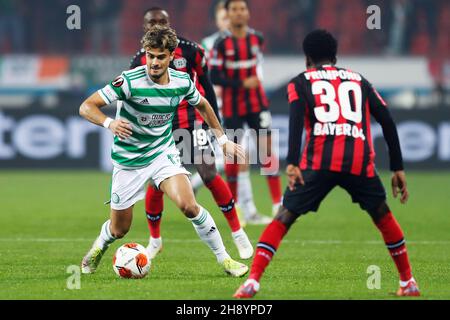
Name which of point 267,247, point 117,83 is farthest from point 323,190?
point 117,83

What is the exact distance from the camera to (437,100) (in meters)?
20.7

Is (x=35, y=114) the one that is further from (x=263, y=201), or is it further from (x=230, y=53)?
(x=230, y=53)

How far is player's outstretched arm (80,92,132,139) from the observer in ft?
22.7

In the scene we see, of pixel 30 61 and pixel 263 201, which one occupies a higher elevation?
pixel 30 61

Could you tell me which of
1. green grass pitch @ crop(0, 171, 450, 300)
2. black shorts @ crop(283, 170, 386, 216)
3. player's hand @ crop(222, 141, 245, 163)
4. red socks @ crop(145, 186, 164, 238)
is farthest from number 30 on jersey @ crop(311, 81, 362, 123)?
red socks @ crop(145, 186, 164, 238)

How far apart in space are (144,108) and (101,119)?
1.43 ft

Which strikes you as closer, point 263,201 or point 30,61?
point 263,201

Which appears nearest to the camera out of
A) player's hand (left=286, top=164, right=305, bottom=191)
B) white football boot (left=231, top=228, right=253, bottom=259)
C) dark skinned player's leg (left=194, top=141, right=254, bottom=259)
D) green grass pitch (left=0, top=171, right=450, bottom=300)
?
player's hand (left=286, top=164, right=305, bottom=191)

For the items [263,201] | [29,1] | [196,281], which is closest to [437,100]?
[263,201]

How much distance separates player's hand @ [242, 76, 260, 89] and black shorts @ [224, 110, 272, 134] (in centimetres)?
34

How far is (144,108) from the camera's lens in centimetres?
741

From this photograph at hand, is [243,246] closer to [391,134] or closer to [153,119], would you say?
[153,119]

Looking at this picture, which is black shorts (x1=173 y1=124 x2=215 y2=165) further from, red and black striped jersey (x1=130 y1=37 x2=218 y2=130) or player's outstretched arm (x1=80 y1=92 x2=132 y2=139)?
player's outstretched arm (x1=80 y1=92 x2=132 y2=139)
